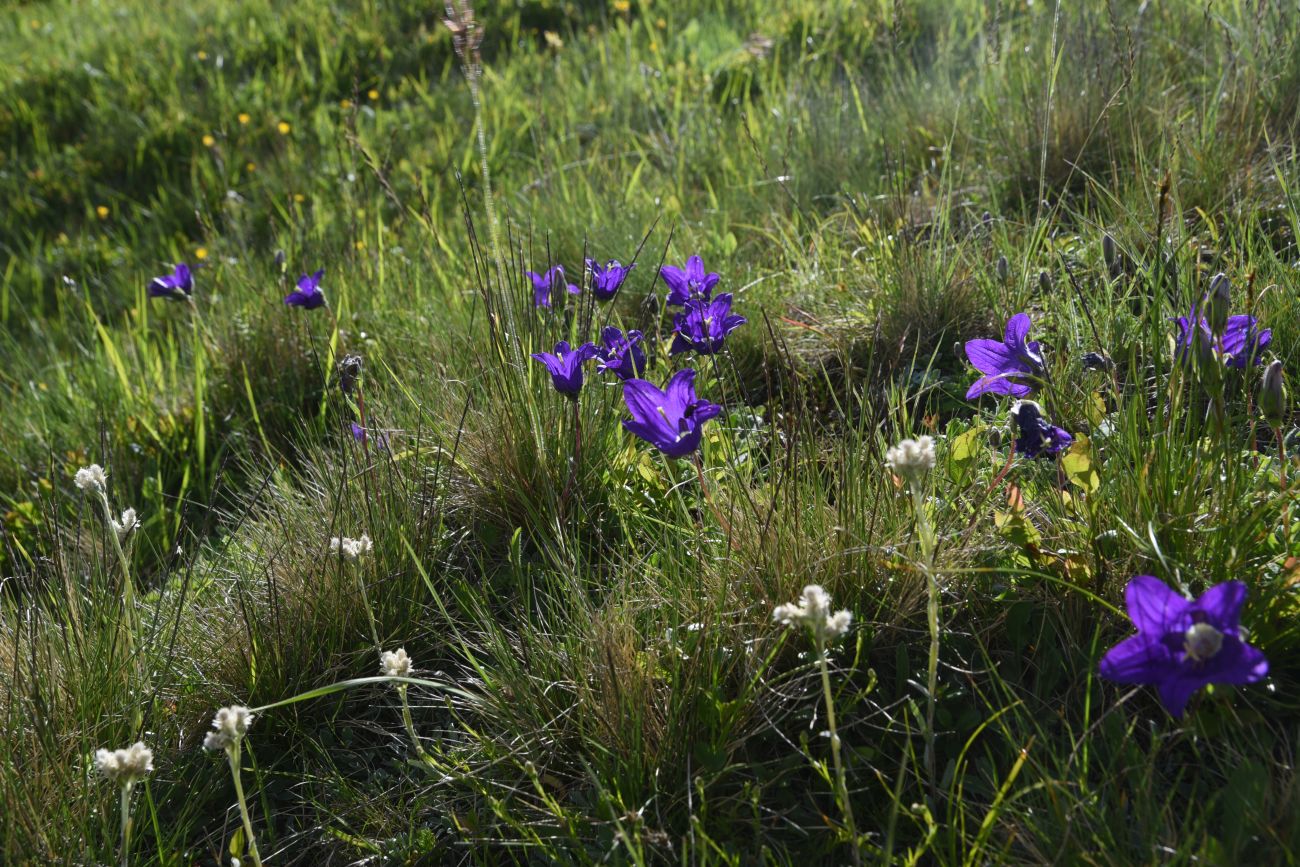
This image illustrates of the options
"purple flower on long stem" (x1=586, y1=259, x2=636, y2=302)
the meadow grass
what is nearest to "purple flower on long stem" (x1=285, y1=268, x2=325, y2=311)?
the meadow grass

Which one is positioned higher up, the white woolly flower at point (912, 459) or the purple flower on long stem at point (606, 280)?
the white woolly flower at point (912, 459)

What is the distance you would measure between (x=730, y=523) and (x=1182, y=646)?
75 centimetres

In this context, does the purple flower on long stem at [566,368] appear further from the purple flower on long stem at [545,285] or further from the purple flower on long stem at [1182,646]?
the purple flower on long stem at [1182,646]

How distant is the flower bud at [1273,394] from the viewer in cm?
150

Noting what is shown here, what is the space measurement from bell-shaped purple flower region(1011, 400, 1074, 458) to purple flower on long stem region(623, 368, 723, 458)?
0.46 metres

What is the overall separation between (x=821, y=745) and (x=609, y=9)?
5029 millimetres

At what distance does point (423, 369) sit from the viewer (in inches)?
105

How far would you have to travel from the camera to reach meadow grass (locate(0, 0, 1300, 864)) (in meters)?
1.54

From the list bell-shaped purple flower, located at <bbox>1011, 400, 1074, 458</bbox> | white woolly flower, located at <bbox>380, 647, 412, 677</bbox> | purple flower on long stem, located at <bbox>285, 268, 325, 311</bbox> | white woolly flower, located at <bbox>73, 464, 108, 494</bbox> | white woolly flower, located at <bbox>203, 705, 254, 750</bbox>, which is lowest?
purple flower on long stem, located at <bbox>285, 268, 325, 311</bbox>

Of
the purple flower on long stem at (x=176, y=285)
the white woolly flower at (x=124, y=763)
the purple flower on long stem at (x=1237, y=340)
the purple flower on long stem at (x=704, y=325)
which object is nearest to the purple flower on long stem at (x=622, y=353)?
the purple flower on long stem at (x=704, y=325)

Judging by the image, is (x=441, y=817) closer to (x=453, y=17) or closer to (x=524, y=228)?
(x=453, y=17)

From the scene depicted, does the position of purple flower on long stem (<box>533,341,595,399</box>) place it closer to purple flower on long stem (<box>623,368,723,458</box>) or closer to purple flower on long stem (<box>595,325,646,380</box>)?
purple flower on long stem (<box>595,325,646,380</box>)

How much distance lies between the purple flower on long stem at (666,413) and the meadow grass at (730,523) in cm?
16

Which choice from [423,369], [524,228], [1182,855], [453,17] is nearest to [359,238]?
[524,228]
